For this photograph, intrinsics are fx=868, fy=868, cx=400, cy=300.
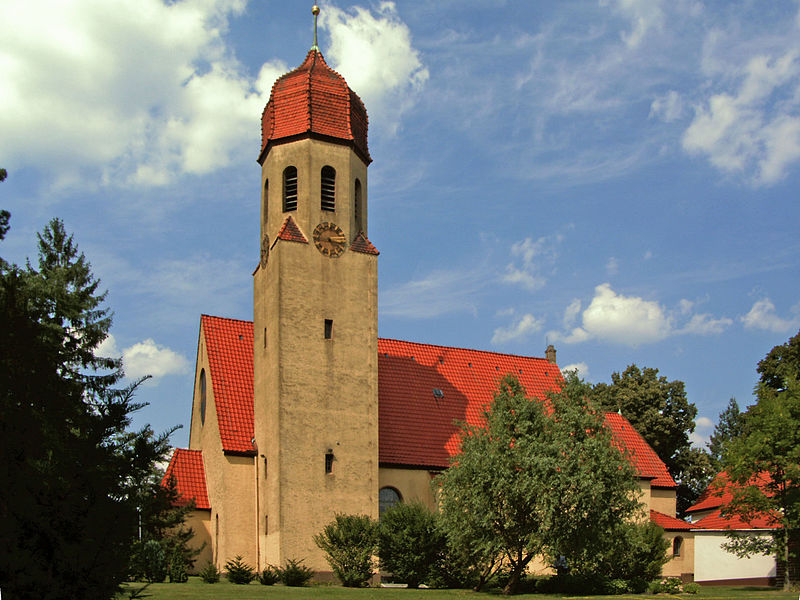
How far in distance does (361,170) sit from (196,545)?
15673 mm

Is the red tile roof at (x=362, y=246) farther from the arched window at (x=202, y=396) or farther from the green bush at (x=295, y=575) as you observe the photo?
the green bush at (x=295, y=575)

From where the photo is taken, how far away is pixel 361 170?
3466 cm

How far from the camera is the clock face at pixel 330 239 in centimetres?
3241

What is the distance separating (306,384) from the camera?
31.0 meters

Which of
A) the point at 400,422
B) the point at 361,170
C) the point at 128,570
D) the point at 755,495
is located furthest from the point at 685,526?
the point at 128,570

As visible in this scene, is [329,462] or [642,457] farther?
[642,457]

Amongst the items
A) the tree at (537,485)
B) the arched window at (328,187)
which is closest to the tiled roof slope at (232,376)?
the arched window at (328,187)

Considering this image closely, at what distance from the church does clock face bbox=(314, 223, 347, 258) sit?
0.05 m

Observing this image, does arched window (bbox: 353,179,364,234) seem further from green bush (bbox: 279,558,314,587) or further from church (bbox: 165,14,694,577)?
green bush (bbox: 279,558,314,587)

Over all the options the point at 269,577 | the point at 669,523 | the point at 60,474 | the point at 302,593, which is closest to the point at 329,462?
the point at 269,577

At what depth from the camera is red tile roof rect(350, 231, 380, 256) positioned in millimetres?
33094

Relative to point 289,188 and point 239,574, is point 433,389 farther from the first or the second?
point 239,574

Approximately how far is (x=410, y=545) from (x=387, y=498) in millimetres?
5811

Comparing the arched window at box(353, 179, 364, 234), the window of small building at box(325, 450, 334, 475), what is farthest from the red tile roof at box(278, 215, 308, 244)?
the window of small building at box(325, 450, 334, 475)
